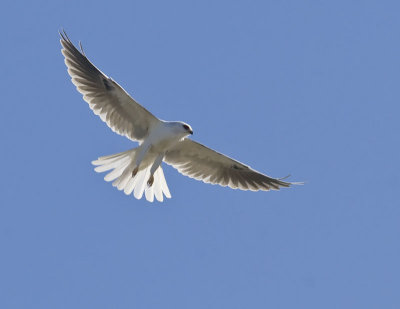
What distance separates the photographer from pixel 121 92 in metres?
13.1

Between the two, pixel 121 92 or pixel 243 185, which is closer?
pixel 121 92

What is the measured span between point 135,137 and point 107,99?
65cm

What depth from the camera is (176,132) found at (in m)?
12.9

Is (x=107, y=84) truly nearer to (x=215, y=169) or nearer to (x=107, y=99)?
(x=107, y=99)

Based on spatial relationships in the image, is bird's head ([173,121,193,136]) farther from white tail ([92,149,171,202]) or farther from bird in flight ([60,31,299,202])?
white tail ([92,149,171,202])

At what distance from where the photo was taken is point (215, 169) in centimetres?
1416

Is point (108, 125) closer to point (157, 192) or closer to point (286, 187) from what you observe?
point (157, 192)

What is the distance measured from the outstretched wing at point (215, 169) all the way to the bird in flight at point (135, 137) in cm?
1

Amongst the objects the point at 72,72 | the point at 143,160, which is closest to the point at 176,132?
the point at 143,160

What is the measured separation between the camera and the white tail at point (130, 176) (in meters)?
13.3

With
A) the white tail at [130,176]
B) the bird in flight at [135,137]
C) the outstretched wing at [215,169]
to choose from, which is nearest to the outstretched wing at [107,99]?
the bird in flight at [135,137]

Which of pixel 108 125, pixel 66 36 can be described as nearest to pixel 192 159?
pixel 108 125

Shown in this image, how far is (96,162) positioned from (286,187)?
9.25ft

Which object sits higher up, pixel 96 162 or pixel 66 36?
pixel 66 36
